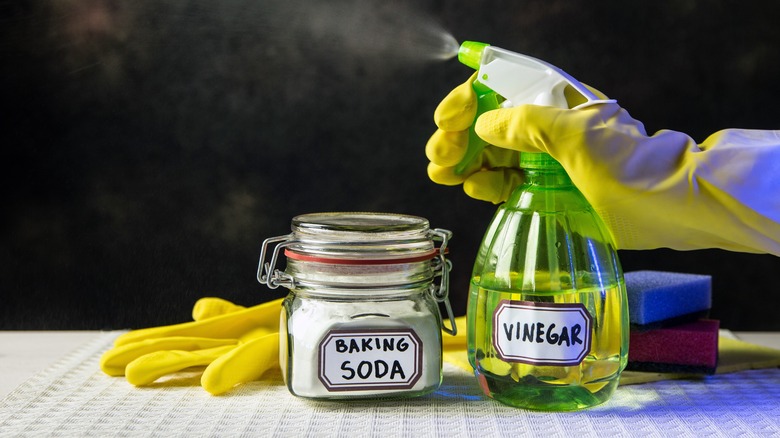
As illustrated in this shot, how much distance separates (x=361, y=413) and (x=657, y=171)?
0.31m

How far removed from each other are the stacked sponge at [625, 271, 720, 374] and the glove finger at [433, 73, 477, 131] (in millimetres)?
232

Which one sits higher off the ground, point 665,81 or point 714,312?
point 665,81

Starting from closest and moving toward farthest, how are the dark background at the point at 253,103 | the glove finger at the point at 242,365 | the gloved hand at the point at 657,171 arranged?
the gloved hand at the point at 657,171 → the glove finger at the point at 242,365 → the dark background at the point at 253,103

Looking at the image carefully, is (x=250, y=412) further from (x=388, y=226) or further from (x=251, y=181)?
(x=251, y=181)

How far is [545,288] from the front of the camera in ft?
2.33

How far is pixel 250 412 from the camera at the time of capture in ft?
2.38

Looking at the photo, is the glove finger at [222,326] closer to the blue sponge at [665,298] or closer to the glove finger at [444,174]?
the glove finger at [444,174]

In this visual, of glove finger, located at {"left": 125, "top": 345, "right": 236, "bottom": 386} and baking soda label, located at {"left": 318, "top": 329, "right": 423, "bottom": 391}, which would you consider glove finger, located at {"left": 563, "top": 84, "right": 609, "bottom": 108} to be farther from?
glove finger, located at {"left": 125, "top": 345, "right": 236, "bottom": 386}

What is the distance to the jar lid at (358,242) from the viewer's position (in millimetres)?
731

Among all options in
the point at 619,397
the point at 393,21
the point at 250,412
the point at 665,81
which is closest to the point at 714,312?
the point at 665,81

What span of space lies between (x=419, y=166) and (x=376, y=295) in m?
0.38

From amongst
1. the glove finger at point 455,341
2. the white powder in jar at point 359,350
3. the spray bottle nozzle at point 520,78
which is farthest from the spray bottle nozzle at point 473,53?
the glove finger at point 455,341

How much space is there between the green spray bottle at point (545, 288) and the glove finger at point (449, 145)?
6 centimetres

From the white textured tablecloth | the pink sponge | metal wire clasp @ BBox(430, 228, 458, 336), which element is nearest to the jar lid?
metal wire clasp @ BBox(430, 228, 458, 336)
